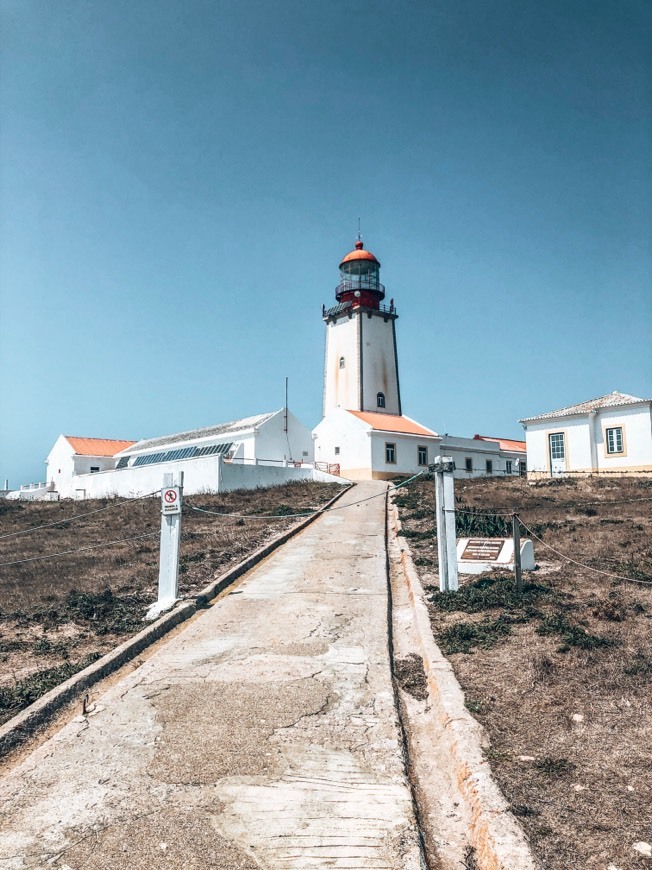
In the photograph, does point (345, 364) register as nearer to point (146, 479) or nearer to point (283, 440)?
point (283, 440)

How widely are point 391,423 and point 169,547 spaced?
29442mm

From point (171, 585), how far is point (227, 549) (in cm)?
460

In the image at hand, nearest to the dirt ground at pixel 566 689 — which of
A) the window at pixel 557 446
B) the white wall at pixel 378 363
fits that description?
the window at pixel 557 446

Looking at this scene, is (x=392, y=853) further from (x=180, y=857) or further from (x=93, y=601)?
(x=93, y=601)

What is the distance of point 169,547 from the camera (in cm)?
946

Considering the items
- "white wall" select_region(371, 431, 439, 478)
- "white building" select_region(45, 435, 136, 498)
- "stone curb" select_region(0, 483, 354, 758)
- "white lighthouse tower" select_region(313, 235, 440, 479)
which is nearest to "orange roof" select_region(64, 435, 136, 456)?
"white building" select_region(45, 435, 136, 498)

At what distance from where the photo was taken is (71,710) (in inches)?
218

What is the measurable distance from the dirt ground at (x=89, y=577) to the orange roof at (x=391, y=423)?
12.3 meters

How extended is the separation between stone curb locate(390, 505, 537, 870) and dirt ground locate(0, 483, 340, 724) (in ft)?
11.3

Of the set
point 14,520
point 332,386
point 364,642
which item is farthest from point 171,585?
point 332,386

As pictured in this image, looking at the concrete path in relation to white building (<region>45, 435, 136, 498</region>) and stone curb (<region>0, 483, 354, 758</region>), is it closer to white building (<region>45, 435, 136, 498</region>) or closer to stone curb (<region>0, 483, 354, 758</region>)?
stone curb (<region>0, 483, 354, 758</region>)

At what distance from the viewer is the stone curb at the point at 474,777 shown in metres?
3.26

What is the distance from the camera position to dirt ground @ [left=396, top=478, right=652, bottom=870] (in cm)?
347

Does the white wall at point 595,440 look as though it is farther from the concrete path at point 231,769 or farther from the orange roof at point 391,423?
the concrete path at point 231,769
